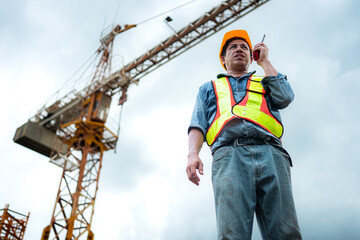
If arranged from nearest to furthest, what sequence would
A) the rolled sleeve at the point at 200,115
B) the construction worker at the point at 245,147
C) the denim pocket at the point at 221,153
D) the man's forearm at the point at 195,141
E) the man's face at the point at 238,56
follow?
1. the construction worker at the point at 245,147
2. the denim pocket at the point at 221,153
3. the man's forearm at the point at 195,141
4. the rolled sleeve at the point at 200,115
5. the man's face at the point at 238,56

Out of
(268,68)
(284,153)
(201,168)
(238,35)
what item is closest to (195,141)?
(201,168)

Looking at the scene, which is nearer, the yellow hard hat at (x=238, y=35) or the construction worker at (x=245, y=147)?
the construction worker at (x=245, y=147)

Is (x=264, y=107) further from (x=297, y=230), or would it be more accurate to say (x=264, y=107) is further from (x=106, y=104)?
(x=106, y=104)

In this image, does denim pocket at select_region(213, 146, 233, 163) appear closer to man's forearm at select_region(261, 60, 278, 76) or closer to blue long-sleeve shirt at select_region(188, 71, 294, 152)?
blue long-sleeve shirt at select_region(188, 71, 294, 152)

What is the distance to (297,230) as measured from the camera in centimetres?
187

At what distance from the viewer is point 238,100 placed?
2.32 metres

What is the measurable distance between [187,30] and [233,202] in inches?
792

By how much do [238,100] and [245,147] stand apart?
377mm

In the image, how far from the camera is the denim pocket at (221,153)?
6.86ft

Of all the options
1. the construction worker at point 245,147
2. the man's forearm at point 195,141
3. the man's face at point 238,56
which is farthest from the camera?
the man's face at point 238,56

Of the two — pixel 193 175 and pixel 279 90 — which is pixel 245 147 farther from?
pixel 279 90

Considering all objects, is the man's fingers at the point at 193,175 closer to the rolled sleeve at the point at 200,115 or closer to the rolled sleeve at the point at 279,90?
the rolled sleeve at the point at 200,115

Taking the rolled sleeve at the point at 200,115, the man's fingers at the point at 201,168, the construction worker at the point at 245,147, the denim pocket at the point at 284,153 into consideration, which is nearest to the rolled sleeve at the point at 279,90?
the construction worker at the point at 245,147

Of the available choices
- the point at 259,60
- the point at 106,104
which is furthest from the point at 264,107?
the point at 106,104
